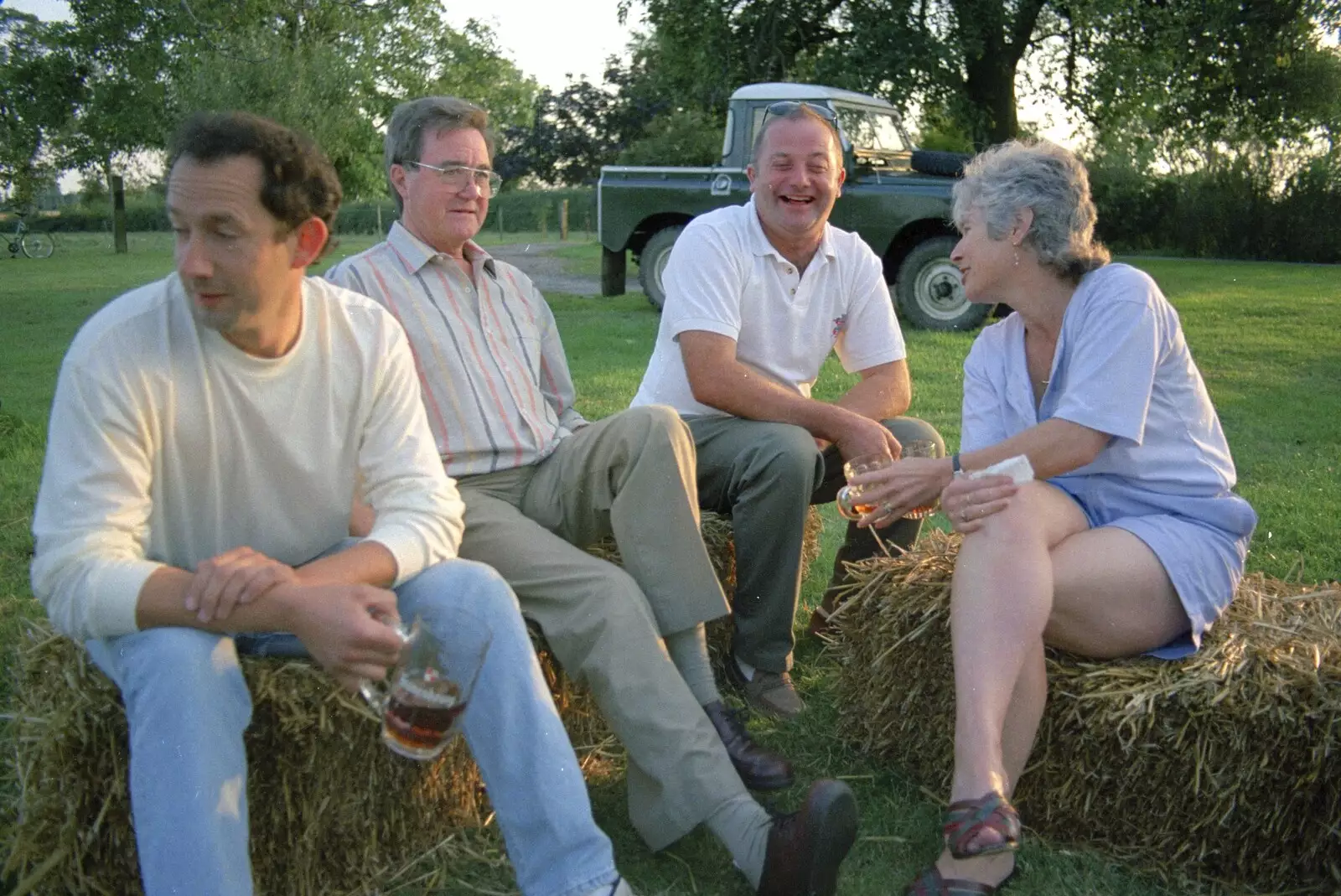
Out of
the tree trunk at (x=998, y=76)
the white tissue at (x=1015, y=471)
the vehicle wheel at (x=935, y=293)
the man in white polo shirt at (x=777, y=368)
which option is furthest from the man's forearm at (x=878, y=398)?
the tree trunk at (x=998, y=76)

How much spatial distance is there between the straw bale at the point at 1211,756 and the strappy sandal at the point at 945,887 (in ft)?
1.17

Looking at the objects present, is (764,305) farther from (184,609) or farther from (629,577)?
(184,609)

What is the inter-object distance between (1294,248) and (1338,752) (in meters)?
20.6

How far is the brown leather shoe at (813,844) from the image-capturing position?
6.93ft

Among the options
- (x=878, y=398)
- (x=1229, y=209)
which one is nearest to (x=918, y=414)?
(x=878, y=398)

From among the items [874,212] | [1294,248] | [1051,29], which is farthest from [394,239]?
[1294,248]

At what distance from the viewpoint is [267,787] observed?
2.18 metres

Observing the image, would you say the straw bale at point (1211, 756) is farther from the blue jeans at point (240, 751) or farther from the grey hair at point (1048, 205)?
the blue jeans at point (240, 751)

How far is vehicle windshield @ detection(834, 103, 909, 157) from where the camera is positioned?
438 inches

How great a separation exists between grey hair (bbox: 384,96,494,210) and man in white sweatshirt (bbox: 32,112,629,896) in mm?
808

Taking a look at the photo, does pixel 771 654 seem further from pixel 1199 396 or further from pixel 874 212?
pixel 874 212

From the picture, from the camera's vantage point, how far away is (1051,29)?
18.0m

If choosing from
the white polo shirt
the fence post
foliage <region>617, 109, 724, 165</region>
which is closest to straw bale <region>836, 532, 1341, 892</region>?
the white polo shirt

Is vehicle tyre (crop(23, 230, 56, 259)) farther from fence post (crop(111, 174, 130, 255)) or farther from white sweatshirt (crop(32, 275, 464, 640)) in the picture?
white sweatshirt (crop(32, 275, 464, 640))
